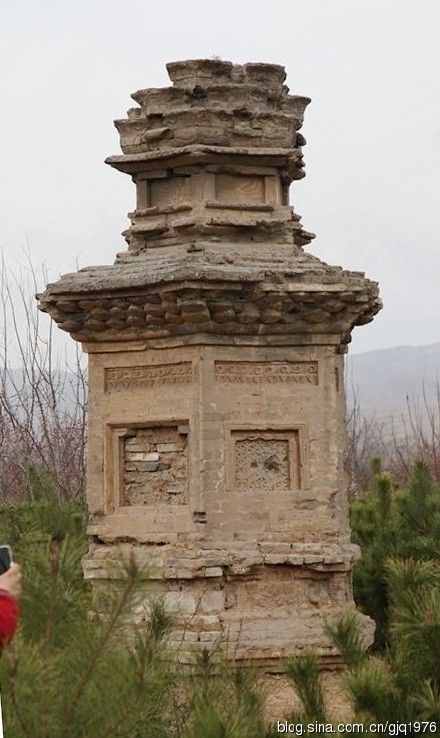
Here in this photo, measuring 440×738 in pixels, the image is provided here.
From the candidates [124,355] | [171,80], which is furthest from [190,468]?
[171,80]

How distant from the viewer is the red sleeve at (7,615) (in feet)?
14.9

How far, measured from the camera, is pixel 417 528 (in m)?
13.7

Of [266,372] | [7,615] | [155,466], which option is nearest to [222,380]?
[266,372]

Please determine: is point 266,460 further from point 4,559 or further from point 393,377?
point 393,377

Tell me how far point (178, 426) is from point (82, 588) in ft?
11.9

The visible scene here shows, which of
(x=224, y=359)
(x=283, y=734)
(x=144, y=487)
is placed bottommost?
(x=283, y=734)

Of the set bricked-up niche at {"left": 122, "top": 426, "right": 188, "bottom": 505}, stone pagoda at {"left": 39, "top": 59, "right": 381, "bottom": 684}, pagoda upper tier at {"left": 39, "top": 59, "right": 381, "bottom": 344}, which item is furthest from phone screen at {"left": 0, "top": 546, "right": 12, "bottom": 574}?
bricked-up niche at {"left": 122, "top": 426, "right": 188, "bottom": 505}

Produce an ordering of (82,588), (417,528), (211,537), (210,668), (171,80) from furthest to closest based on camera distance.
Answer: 1. (417,528)
2. (171,80)
3. (211,537)
4. (210,668)
5. (82,588)

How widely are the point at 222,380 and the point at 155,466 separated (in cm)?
77

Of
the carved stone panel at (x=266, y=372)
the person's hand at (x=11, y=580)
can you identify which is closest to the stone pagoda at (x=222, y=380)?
the carved stone panel at (x=266, y=372)

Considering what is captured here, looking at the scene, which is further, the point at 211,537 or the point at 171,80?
the point at 171,80

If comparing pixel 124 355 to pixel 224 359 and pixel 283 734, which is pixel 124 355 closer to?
pixel 224 359

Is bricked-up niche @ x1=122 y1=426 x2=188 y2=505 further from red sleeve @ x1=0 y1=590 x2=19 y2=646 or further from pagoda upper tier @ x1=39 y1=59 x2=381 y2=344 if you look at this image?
red sleeve @ x1=0 y1=590 x2=19 y2=646

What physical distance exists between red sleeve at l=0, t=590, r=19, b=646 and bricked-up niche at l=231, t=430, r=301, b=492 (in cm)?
586
